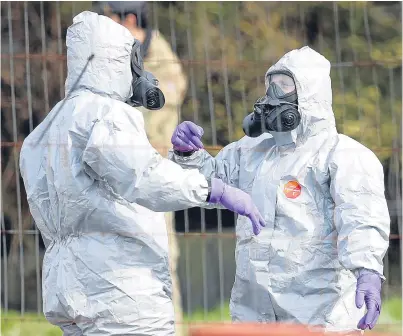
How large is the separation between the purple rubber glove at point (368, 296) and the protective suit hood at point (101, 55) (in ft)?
4.13

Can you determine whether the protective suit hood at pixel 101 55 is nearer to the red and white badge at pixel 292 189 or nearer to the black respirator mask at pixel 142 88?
the black respirator mask at pixel 142 88

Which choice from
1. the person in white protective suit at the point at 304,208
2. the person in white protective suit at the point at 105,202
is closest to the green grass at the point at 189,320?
the person in white protective suit at the point at 304,208

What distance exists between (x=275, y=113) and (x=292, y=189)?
0.35 meters

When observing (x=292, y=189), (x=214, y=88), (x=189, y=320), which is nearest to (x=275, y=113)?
(x=292, y=189)

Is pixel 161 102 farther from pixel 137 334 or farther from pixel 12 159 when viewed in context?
pixel 12 159

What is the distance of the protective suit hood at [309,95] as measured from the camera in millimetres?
7105

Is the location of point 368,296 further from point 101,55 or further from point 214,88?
point 214,88

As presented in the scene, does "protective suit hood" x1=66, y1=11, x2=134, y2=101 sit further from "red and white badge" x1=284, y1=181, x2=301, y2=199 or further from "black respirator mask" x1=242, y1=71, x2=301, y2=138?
"red and white badge" x1=284, y1=181, x2=301, y2=199

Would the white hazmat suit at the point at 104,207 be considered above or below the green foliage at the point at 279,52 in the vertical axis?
below

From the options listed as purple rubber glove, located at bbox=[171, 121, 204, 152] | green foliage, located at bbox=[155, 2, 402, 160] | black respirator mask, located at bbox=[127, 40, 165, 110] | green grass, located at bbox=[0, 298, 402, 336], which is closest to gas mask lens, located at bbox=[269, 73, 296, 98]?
purple rubber glove, located at bbox=[171, 121, 204, 152]

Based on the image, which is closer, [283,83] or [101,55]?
[101,55]

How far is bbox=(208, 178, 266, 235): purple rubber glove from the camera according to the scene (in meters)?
6.48

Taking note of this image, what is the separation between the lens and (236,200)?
652cm

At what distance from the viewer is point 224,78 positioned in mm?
8758
